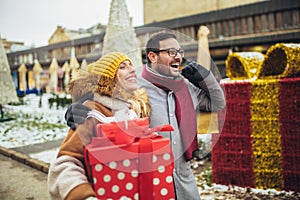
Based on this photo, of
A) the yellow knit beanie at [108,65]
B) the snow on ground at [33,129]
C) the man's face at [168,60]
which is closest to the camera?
the yellow knit beanie at [108,65]

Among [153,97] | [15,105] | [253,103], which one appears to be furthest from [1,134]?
[153,97]

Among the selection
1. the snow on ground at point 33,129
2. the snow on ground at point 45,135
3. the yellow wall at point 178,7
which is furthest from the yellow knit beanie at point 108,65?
the yellow wall at point 178,7

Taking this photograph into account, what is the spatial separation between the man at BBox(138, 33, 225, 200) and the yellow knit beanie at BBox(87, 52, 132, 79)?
23cm

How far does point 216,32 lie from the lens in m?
11.7

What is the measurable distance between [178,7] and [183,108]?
2275 cm

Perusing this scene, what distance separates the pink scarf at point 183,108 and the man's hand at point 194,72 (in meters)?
0.05

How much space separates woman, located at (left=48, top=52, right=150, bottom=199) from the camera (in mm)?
1177

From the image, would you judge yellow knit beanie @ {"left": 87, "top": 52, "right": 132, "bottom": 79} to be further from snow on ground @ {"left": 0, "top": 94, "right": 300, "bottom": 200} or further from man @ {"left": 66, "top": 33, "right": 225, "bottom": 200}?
snow on ground @ {"left": 0, "top": 94, "right": 300, "bottom": 200}

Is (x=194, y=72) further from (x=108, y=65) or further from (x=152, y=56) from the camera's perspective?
(x=108, y=65)

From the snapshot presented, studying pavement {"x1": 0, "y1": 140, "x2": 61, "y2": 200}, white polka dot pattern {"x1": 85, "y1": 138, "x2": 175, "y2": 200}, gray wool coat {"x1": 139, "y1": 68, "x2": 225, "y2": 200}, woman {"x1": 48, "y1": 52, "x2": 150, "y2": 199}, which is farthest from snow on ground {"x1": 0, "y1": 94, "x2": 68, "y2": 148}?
white polka dot pattern {"x1": 85, "y1": 138, "x2": 175, "y2": 200}

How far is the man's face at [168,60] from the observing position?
1.48 m

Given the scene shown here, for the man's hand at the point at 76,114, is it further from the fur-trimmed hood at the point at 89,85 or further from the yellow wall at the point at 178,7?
the yellow wall at the point at 178,7

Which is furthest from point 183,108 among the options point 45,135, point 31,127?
point 31,127

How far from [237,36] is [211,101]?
969cm
